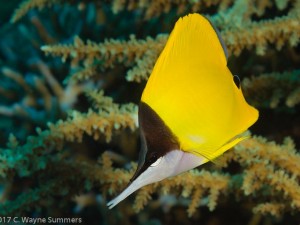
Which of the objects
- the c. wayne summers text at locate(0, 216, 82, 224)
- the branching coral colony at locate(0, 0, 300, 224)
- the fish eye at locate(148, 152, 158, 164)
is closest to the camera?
the fish eye at locate(148, 152, 158, 164)

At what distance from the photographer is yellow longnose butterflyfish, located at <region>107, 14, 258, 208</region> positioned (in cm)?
72

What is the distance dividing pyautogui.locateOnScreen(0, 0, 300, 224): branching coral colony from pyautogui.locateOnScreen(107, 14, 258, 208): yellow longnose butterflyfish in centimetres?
67

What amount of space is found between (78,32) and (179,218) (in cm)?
126

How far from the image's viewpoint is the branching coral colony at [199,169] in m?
1.44

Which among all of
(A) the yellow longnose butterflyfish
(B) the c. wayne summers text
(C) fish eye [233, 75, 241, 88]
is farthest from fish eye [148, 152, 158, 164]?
(B) the c. wayne summers text

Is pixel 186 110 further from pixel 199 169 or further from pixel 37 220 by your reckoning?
pixel 37 220

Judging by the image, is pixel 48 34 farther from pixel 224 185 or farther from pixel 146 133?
pixel 146 133

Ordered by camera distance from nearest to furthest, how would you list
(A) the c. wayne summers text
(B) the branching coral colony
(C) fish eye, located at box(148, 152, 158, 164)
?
(C) fish eye, located at box(148, 152, 158, 164)
(B) the branching coral colony
(A) the c. wayne summers text

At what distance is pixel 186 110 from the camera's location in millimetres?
731

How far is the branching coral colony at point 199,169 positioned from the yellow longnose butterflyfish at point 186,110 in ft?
2.21

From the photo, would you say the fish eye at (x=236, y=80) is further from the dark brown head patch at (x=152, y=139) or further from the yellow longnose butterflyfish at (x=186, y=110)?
the dark brown head patch at (x=152, y=139)

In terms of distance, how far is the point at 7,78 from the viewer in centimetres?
247

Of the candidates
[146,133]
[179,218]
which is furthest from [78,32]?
[146,133]

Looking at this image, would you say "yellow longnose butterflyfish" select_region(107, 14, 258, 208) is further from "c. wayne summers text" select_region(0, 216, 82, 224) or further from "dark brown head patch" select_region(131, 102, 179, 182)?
"c. wayne summers text" select_region(0, 216, 82, 224)
